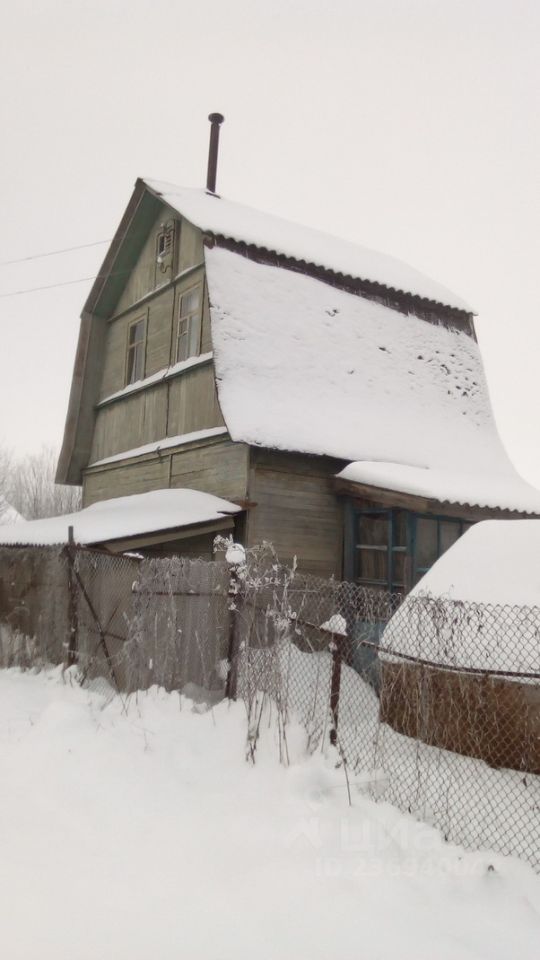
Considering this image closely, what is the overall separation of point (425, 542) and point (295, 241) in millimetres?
7117

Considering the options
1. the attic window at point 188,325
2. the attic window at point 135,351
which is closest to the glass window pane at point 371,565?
the attic window at point 188,325

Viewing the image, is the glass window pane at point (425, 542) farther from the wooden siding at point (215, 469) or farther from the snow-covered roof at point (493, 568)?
the snow-covered roof at point (493, 568)

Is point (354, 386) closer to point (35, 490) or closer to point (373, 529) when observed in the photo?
point (373, 529)

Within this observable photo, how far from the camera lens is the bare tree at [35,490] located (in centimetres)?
4169

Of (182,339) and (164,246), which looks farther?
(164,246)

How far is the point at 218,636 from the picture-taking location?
275 inches

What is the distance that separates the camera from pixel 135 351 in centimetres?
1529

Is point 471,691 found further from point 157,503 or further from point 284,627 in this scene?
point 157,503

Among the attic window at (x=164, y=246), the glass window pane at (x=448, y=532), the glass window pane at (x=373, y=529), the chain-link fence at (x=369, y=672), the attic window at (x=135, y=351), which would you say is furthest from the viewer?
the attic window at (x=135, y=351)

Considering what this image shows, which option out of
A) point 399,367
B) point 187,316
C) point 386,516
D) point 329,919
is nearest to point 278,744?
point 329,919

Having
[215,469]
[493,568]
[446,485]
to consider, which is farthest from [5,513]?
[493,568]

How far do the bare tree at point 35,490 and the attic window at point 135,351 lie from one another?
26.0 meters

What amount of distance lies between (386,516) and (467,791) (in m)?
7.18

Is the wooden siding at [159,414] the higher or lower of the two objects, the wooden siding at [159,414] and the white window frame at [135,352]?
the lower
